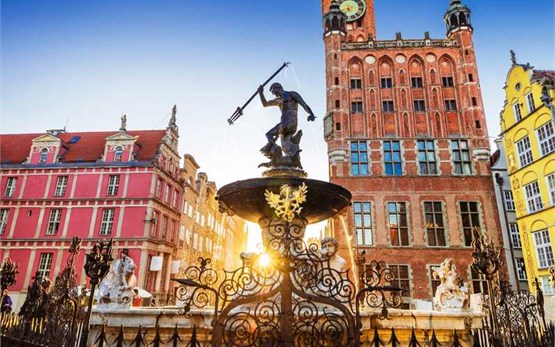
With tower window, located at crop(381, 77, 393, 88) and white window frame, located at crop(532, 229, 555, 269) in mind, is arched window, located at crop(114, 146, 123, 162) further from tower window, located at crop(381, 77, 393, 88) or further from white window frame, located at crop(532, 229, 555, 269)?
white window frame, located at crop(532, 229, 555, 269)

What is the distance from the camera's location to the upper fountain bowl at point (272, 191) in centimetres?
654

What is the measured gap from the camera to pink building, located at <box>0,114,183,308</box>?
25016 mm

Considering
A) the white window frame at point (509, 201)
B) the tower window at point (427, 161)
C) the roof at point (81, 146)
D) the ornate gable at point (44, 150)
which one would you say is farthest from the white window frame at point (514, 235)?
the ornate gable at point (44, 150)

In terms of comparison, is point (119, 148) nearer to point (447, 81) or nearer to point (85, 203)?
point (85, 203)

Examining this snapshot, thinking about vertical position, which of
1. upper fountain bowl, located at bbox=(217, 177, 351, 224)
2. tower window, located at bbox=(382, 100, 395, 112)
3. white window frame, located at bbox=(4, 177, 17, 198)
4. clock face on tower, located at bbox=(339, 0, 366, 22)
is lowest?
upper fountain bowl, located at bbox=(217, 177, 351, 224)

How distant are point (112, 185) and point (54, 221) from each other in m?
4.91

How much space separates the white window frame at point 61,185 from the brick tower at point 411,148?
2086 centimetres

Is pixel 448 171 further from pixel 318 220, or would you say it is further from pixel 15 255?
pixel 15 255

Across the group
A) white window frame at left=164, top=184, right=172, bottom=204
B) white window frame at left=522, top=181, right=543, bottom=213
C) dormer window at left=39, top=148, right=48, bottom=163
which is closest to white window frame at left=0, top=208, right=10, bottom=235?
dormer window at left=39, top=148, right=48, bottom=163

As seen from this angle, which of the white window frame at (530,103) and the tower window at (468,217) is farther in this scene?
the tower window at (468,217)

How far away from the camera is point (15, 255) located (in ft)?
81.9

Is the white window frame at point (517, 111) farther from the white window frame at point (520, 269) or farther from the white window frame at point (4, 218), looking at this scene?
the white window frame at point (4, 218)

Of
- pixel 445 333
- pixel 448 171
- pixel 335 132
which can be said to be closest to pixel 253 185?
pixel 445 333

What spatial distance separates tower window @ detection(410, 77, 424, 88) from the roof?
69.3 ft
